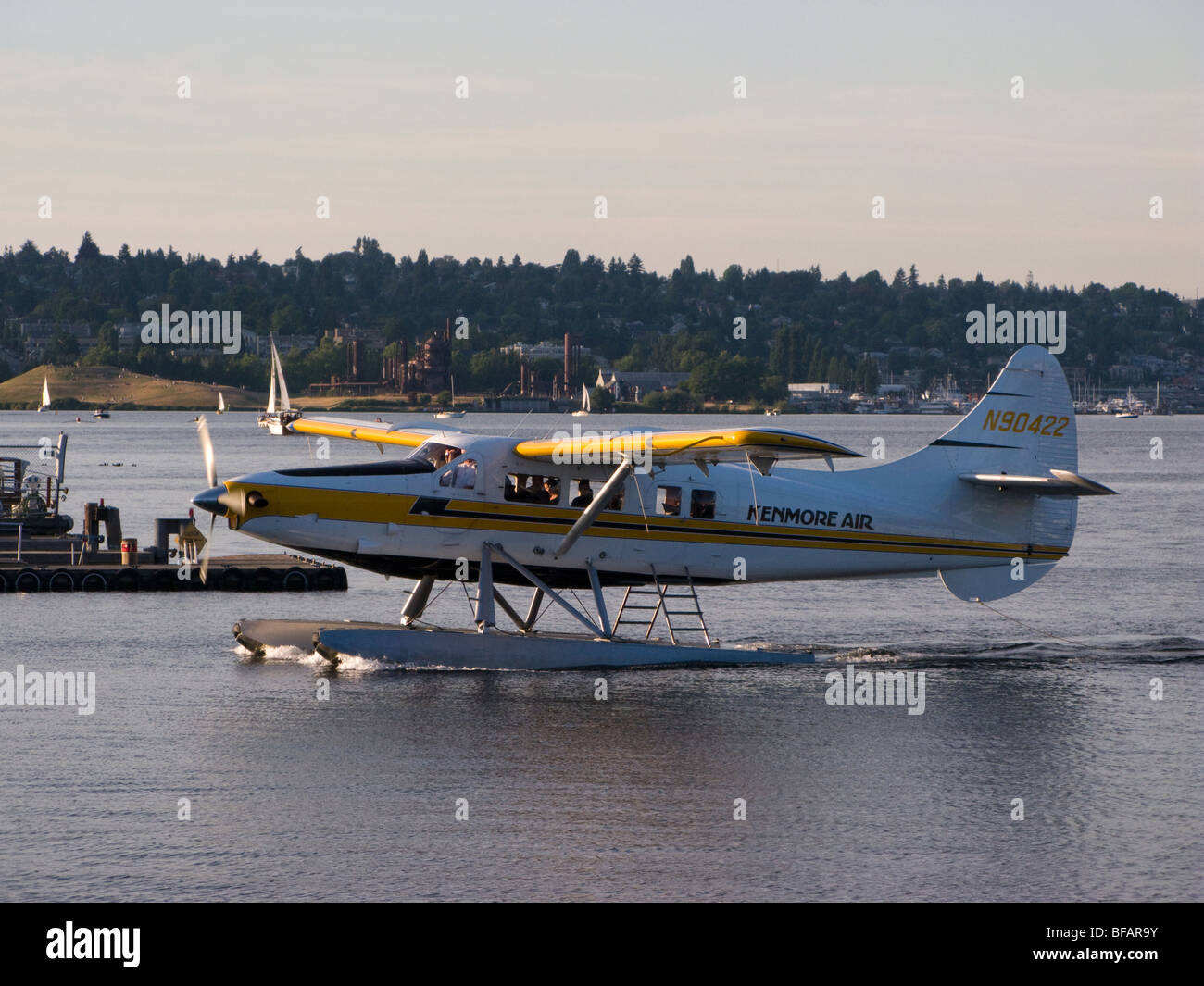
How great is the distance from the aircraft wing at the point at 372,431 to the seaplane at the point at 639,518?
0.95m

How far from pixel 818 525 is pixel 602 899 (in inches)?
368

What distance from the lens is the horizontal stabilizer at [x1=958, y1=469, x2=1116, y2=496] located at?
61.8 ft

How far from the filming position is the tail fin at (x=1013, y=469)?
19953mm

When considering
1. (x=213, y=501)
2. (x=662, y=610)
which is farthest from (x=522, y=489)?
(x=662, y=610)

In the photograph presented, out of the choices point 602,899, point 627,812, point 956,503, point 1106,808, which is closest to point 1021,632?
point 956,503

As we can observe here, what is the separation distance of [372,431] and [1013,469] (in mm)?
8462

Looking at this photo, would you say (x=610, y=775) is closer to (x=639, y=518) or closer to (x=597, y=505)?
(x=597, y=505)

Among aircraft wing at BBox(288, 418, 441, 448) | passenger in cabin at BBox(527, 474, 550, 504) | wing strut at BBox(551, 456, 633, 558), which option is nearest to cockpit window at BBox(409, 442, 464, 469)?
passenger in cabin at BBox(527, 474, 550, 504)

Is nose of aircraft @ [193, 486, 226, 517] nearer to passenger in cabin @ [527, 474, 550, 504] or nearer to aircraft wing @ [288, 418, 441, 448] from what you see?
passenger in cabin @ [527, 474, 550, 504]

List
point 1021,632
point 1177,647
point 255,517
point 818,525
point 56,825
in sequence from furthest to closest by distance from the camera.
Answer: point 1021,632 < point 1177,647 < point 818,525 < point 255,517 < point 56,825

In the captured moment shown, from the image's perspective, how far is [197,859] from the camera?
1127 cm

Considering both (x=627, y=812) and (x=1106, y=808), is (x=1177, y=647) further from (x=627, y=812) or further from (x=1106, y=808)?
(x=627, y=812)

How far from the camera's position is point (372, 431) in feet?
70.5

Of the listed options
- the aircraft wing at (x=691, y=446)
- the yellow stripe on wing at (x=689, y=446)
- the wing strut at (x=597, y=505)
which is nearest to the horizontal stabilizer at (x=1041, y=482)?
the yellow stripe on wing at (x=689, y=446)
